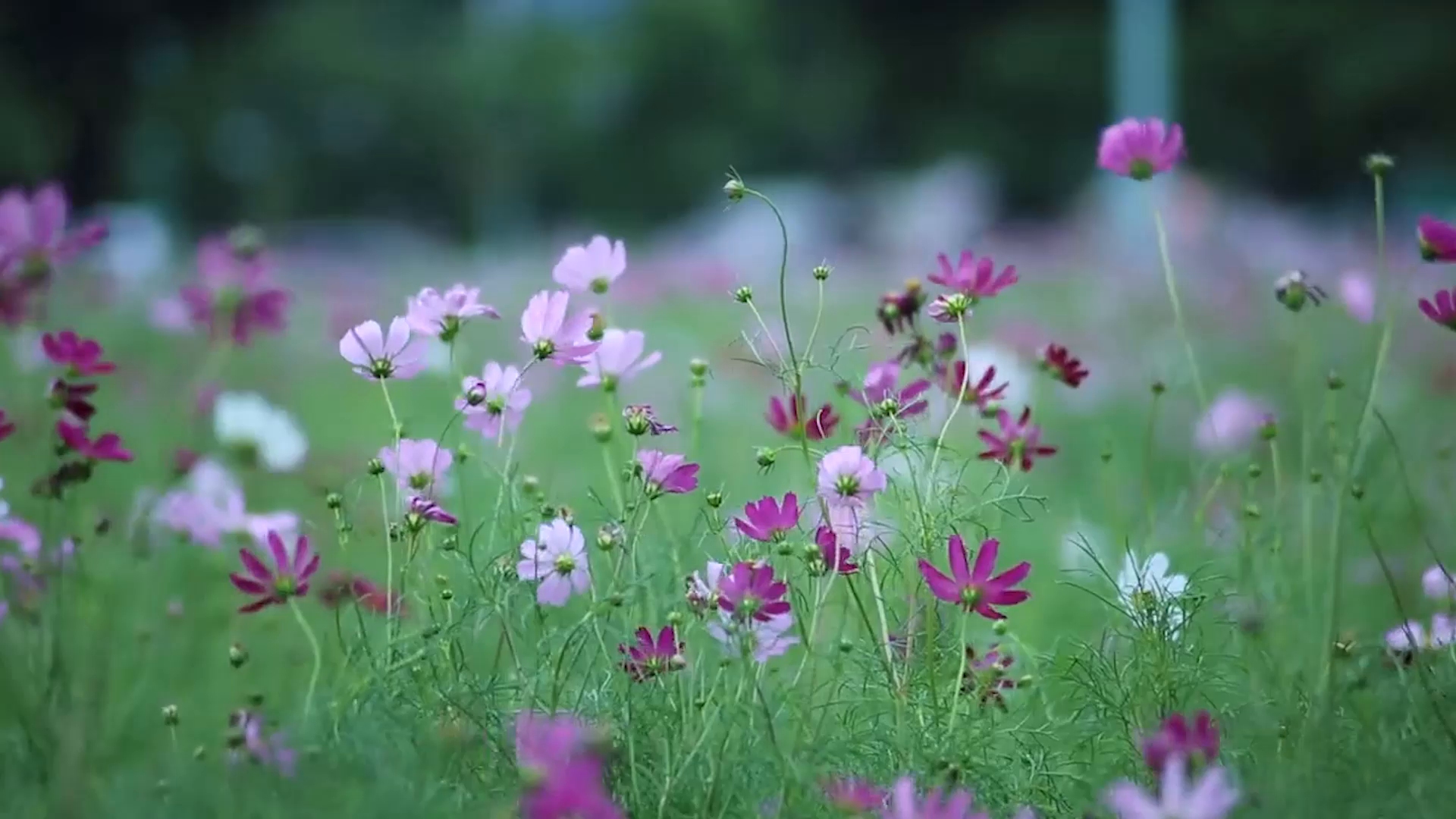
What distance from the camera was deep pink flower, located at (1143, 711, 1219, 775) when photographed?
0.88 m

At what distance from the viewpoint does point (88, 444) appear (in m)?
1.17

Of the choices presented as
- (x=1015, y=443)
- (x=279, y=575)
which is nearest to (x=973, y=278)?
(x=1015, y=443)

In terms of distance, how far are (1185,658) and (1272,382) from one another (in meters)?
2.51

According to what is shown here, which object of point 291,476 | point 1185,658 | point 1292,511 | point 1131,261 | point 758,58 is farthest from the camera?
point 758,58

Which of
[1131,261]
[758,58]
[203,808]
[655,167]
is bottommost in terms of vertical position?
[203,808]

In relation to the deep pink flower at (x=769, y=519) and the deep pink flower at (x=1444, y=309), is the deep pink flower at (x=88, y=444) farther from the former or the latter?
the deep pink flower at (x=1444, y=309)

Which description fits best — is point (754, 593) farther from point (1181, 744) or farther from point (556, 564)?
point (1181, 744)

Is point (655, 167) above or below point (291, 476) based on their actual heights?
above

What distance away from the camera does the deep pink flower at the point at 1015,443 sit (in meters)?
1.20

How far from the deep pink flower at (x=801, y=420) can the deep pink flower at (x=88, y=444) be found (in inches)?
20.8

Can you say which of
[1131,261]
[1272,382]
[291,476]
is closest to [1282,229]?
[1131,261]

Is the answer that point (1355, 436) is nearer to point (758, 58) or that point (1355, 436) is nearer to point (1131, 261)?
point (1131, 261)

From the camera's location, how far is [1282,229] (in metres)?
7.56

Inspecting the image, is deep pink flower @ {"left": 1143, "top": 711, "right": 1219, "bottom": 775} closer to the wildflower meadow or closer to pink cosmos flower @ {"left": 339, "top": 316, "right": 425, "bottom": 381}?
the wildflower meadow
